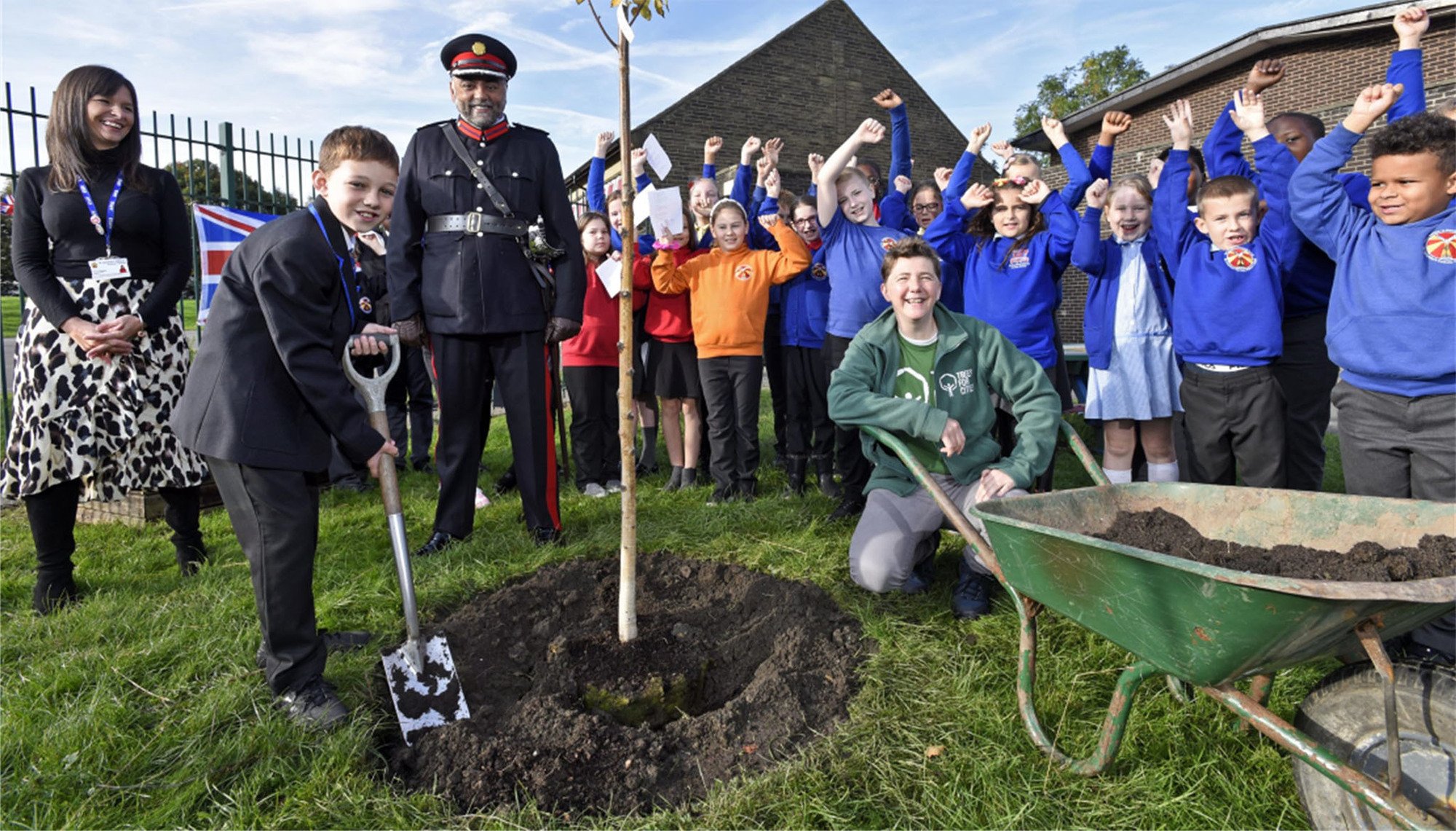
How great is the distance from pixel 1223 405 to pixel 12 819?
446cm

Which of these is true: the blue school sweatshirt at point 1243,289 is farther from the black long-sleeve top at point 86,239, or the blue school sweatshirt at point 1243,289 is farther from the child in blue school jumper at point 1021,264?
the black long-sleeve top at point 86,239

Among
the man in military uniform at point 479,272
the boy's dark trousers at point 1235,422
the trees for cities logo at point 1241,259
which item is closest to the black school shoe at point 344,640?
the man in military uniform at point 479,272

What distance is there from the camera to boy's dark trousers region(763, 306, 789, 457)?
5.90 metres

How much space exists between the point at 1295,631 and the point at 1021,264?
3109mm

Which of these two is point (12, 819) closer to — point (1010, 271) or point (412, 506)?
point (412, 506)

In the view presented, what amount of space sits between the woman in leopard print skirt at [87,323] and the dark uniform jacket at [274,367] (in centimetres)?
142

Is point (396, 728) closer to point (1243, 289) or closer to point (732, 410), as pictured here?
point (732, 410)

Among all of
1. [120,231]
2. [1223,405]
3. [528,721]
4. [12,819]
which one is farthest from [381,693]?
[1223,405]

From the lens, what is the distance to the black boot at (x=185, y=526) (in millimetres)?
3967

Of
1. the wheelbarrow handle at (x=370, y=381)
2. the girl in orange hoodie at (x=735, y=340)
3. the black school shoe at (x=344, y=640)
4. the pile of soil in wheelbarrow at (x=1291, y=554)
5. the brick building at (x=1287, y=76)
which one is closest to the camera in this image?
the pile of soil in wheelbarrow at (x=1291, y=554)

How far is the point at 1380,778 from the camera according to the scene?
1801mm

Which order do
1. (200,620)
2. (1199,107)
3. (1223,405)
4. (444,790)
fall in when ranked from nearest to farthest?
(444,790), (200,620), (1223,405), (1199,107)

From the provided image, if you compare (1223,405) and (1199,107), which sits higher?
(1199,107)

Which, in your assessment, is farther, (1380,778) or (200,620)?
(200,620)
